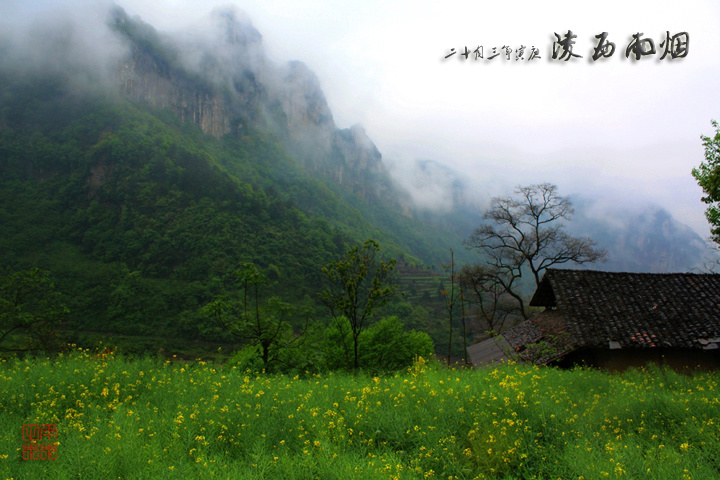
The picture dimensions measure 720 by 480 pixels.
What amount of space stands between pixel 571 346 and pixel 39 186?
95534 millimetres

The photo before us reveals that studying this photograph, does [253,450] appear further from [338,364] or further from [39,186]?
[39,186]

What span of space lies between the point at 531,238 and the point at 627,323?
478 inches

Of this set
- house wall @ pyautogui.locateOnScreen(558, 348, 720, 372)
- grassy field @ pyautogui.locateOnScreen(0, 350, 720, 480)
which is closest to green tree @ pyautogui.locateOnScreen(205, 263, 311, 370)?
grassy field @ pyautogui.locateOnScreen(0, 350, 720, 480)

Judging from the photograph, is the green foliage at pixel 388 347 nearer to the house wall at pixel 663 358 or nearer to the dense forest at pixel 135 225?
the house wall at pixel 663 358

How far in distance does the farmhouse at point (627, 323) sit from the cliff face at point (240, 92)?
392 feet

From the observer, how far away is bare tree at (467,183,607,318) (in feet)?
75.9

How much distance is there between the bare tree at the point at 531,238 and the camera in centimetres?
2314

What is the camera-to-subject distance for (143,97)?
4222 inches

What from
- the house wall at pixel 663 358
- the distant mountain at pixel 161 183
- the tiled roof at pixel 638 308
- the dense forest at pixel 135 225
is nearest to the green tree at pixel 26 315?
the distant mountain at pixel 161 183

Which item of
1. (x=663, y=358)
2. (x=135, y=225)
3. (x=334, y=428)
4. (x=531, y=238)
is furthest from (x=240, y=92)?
(x=334, y=428)

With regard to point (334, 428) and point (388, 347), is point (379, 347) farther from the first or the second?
point (334, 428)

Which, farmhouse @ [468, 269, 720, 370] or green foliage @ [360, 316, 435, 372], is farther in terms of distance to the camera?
green foliage @ [360, 316, 435, 372]

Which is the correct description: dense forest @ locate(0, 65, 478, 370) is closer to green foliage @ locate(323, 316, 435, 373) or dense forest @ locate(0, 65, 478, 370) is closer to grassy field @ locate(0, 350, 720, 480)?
green foliage @ locate(323, 316, 435, 373)

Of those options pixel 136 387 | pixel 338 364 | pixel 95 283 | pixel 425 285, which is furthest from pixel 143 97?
pixel 136 387
